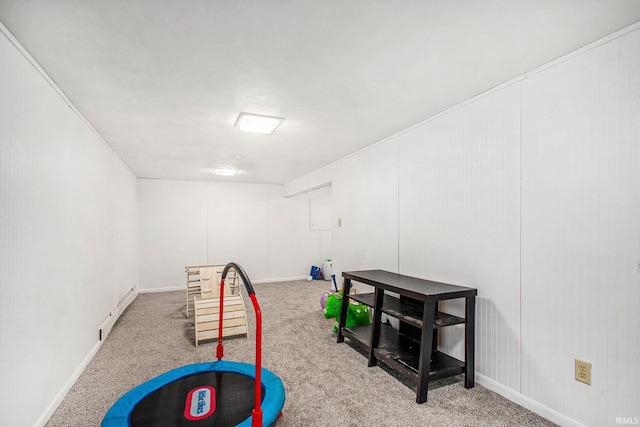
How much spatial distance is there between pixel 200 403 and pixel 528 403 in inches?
86.5

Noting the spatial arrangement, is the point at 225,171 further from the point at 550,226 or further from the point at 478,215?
the point at 550,226

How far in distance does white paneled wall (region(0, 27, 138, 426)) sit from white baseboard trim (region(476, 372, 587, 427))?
3031 millimetres

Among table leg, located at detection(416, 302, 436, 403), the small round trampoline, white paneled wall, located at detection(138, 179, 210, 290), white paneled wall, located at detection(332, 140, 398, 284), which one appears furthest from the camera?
white paneled wall, located at detection(138, 179, 210, 290)

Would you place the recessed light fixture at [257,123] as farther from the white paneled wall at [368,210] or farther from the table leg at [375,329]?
the table leg at [375,329]

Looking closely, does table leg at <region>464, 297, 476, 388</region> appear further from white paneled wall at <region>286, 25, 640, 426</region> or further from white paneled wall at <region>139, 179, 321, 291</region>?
white paneled wall at <region>139, 179, 321, 291</region>

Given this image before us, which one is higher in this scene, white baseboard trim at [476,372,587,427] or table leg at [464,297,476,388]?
table leg at [464,297,476,388]

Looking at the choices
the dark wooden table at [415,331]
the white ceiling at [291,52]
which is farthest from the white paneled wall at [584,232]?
the dark wooden table at [415,331]

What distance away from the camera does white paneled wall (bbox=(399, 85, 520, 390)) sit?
240 cm

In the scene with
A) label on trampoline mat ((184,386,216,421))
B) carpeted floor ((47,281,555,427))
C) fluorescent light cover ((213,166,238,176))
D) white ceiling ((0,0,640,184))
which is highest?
white ceiling ((0,0,640,184))

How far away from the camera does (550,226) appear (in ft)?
7.08

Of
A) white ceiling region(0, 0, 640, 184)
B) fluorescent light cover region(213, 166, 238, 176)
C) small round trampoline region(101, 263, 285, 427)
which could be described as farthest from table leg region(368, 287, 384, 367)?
fluorescent light cover region(213, 166, 238, 176)

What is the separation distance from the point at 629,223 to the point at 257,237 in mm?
6424

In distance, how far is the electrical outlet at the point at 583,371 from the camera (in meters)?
1.95

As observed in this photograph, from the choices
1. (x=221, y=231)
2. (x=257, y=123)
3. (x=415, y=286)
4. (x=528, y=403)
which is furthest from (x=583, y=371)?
(x=221, y=231)
